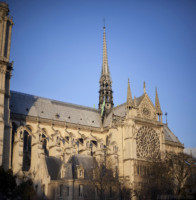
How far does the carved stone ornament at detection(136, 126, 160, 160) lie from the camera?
54.7m

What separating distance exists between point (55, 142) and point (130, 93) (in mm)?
16160

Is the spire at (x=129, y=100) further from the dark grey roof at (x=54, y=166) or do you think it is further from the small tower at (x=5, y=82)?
the small tower at (x=5, y=82)

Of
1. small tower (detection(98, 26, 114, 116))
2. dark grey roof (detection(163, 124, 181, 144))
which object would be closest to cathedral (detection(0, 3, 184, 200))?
small tower (detection(98, 26, 114, 116))

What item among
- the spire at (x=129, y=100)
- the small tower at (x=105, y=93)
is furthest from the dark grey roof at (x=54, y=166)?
the small tower at (x=105, y=93)

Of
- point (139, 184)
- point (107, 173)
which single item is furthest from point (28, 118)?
point (139, 184)

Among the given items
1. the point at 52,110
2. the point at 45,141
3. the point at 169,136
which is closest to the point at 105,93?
the point at 52,110

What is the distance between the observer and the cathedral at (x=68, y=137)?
1726 inches

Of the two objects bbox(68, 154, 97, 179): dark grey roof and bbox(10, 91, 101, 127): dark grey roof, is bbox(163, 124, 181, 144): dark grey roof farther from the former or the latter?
bbox(68, 154, 97, 179): dark grey roof

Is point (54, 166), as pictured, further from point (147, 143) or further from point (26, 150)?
point (147, 143)

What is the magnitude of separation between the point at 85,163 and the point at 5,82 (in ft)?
55.3

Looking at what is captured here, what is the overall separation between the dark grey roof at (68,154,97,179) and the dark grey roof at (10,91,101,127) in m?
12.3

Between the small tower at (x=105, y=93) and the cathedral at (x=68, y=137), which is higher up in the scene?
the small tower at (x=105, y=93)

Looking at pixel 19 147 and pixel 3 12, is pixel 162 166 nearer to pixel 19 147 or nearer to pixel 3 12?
pixel 19 147

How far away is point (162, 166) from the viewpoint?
48.6 m
